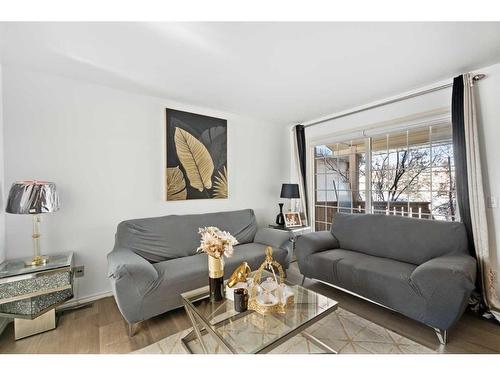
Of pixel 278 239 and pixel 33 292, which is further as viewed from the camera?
pixel 278 239

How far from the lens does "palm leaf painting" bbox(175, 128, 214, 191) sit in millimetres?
2924

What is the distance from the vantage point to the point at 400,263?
87.0 inches

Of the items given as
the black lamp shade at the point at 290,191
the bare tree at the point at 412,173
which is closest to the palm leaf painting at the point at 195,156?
the black lamp shade at the point at 290,191

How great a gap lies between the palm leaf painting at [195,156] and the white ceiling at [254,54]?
17.0 inches

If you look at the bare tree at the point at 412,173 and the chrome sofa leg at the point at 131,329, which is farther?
the bare tree at the point at 412,173

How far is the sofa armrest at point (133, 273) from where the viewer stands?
67.3 inches

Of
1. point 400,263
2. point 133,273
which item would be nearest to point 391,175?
point 400,263

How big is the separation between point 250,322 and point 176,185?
6.49 feet

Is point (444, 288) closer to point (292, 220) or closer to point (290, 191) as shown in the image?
point (292, 220)

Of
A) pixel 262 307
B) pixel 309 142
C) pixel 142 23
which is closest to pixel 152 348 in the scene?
pixel 262 307

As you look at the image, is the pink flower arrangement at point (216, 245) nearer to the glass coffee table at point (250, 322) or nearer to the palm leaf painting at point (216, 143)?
the glass coffee table at point (250, 322)

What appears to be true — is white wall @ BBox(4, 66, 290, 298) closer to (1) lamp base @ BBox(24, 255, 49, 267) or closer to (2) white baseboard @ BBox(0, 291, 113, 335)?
(2) white baseboard @ BBox(0, 291, 113, 335)
